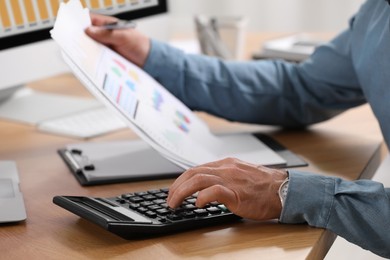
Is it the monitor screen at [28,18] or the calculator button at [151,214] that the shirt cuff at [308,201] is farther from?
the monitor screen at [28,18]

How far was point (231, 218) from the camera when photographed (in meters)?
0.99

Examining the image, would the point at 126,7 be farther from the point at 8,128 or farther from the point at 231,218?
the point at 231,218

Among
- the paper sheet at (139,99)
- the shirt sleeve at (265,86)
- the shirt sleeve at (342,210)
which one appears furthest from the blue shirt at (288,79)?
the shirt sleeve at (342,210)

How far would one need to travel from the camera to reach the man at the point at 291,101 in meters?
0.98

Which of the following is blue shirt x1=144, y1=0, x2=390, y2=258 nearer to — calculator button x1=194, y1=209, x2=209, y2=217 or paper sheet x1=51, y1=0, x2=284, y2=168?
paper sheet x1=51, y1=0, x2=284, y2=168

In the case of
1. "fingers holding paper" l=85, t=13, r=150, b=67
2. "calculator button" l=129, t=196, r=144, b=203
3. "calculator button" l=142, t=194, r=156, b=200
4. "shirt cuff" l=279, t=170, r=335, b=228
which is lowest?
"shirt cuff" l=279, t=170, r=335, b=228

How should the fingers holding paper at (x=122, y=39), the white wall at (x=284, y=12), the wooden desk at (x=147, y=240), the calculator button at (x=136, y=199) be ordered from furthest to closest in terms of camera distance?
the white wall at (x=284, y=12) → the fingers holding paper at (x=122, y=39) → the calculator button at (x=136, y=199) → the wooden desk at (x=147, y=240)

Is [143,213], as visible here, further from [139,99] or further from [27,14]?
[27,14]

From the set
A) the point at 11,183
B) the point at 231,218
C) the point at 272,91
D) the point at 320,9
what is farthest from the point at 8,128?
the point at 320,9

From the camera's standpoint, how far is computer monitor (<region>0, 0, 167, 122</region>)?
1.30 m

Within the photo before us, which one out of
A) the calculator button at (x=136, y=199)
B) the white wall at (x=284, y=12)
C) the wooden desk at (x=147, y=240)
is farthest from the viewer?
the white wall at (x=284, y=12)

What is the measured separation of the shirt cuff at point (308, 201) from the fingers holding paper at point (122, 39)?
0.42m

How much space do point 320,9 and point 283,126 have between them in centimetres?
155

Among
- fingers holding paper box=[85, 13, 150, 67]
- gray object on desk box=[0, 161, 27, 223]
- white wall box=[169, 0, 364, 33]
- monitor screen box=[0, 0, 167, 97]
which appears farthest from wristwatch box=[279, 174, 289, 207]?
white wall box=[169, 0, 364, 33]
